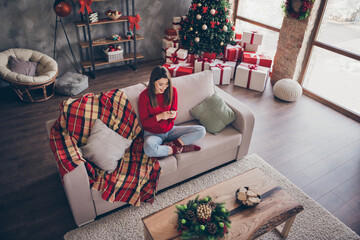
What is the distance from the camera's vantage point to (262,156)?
326 cm

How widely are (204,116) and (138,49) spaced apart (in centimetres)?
312

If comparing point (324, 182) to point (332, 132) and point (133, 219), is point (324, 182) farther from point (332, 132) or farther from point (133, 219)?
point (133, 219)

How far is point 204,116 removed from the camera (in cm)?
293

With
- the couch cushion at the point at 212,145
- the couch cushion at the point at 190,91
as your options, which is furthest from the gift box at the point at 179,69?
the couch cushion at the point at 212,145

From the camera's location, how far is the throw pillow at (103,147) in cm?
232

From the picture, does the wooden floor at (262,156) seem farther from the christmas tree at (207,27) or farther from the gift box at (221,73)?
the christmas tree at (207,27)

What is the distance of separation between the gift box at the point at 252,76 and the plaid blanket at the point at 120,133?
8.37 feet

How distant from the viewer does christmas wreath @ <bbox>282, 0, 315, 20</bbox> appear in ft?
13.0

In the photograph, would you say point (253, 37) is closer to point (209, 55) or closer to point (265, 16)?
point (265, 16)

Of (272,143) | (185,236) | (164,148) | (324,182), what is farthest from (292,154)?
(185,236)

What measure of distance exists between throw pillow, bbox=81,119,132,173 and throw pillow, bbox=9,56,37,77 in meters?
2.27

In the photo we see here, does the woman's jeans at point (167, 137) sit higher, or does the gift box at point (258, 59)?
the gift box at point (258, 59)

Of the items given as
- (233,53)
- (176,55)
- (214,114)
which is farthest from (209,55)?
(214,114)

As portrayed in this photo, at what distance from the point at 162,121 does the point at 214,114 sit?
0.60 metres
